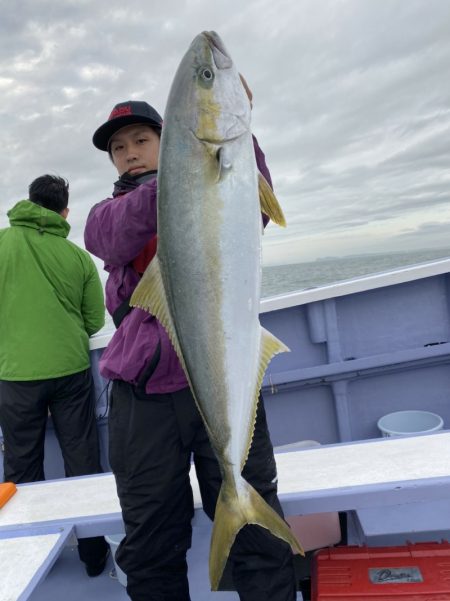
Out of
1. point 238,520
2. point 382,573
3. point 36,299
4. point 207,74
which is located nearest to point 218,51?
point 207,74

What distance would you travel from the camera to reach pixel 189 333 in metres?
1.60

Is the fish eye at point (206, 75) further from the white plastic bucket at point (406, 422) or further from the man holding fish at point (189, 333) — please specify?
the white plastic bucket at point (406, 422)

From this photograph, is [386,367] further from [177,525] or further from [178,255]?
[178,255]

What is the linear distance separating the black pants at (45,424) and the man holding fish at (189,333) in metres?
1.58

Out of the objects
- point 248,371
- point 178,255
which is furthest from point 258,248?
point 248,371

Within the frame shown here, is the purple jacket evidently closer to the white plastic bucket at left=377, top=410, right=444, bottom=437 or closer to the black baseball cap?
the black baseball cap

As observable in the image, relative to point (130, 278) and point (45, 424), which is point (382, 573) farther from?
point (45, 424)

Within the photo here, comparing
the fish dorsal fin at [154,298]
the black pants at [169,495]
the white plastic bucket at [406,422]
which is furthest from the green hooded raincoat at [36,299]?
the white plastic bucket at [406,422]

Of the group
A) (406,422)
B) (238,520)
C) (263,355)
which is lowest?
(406,422)

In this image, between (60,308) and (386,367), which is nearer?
(60,308)

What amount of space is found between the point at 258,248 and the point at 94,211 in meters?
0.81

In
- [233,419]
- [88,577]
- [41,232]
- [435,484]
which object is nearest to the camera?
[233,419]

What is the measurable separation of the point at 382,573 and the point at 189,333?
4.55 feet

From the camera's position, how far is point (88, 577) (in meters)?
3.28
